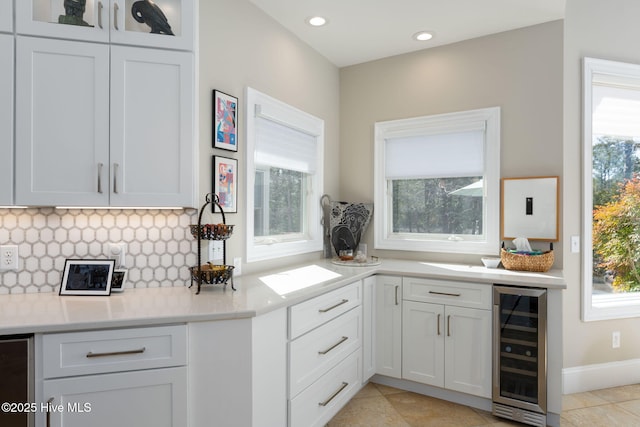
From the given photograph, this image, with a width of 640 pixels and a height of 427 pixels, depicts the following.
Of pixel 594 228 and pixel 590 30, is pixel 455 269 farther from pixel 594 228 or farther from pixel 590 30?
pixel 590 30

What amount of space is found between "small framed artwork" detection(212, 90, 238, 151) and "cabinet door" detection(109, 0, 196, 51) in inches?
15.6

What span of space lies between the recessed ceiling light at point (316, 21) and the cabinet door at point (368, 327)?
193cm

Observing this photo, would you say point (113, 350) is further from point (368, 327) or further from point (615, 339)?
point (615, 339)

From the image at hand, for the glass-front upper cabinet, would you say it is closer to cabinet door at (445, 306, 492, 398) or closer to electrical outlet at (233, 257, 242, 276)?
electrical outlet at (233, 257, 242, 276)

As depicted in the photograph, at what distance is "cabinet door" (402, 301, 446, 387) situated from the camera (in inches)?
99.9

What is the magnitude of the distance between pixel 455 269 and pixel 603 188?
1.42 meters

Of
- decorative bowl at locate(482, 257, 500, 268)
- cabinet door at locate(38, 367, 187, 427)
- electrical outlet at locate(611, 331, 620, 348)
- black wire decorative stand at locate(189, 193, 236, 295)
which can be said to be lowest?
electrical outlet at locate(611, 331, 620, 348)

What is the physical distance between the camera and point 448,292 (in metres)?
2.50

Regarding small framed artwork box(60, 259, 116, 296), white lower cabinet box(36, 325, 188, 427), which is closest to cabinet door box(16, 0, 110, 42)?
small framed artwork box(60, 259, 116, 296)

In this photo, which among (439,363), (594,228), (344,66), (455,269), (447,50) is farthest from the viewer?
(344,66)

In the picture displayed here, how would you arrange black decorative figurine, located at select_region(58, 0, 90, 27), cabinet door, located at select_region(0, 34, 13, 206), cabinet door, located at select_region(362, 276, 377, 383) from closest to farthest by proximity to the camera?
cabinet door, located at select_region(0, 34, 13, 206) < black decorative figurine, located at select_region(58, 0, 90, 27) < cabinet door, located at select_region(362, 276, 377, 383)

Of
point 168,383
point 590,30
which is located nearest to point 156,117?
point 168,383

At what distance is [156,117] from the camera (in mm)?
1807

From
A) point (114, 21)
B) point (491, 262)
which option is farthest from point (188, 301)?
point (491, 262)
